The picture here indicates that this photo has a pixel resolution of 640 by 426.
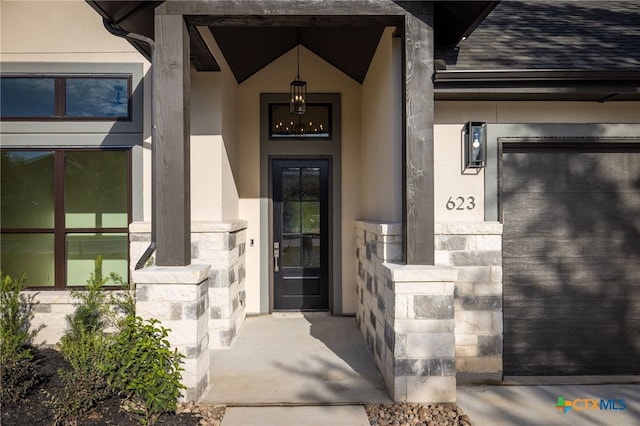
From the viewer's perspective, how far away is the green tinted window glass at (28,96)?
4441mm

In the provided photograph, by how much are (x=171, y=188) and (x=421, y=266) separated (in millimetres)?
2053

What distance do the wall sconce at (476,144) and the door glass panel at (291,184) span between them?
2640mm

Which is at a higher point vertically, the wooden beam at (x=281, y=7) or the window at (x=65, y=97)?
the wooden beam at (x=281, y=7)

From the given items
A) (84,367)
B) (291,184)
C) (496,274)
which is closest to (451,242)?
(496,274)

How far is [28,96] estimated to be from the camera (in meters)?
4.45

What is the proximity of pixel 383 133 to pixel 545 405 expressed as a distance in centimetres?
279

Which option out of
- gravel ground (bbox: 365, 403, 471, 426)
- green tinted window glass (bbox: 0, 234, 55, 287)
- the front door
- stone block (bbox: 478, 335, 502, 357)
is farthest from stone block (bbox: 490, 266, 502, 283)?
green tinted window glass (bbox: 0, 234, 55, 287)

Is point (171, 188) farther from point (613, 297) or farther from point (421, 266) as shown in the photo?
point (613, 297)

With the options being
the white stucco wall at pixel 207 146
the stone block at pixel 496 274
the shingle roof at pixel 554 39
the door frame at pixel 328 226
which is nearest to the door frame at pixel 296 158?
the door frame at pixel 328 226

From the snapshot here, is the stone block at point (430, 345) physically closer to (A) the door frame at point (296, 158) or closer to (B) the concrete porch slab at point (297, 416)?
(B) the concrete porch slab at point (297, 416)

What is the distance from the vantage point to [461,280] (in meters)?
3.49

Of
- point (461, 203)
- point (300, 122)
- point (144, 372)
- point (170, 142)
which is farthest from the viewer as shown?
point (300, 122)

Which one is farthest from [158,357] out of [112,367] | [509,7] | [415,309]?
[509,7]

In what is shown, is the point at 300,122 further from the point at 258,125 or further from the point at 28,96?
the point at 28,96
